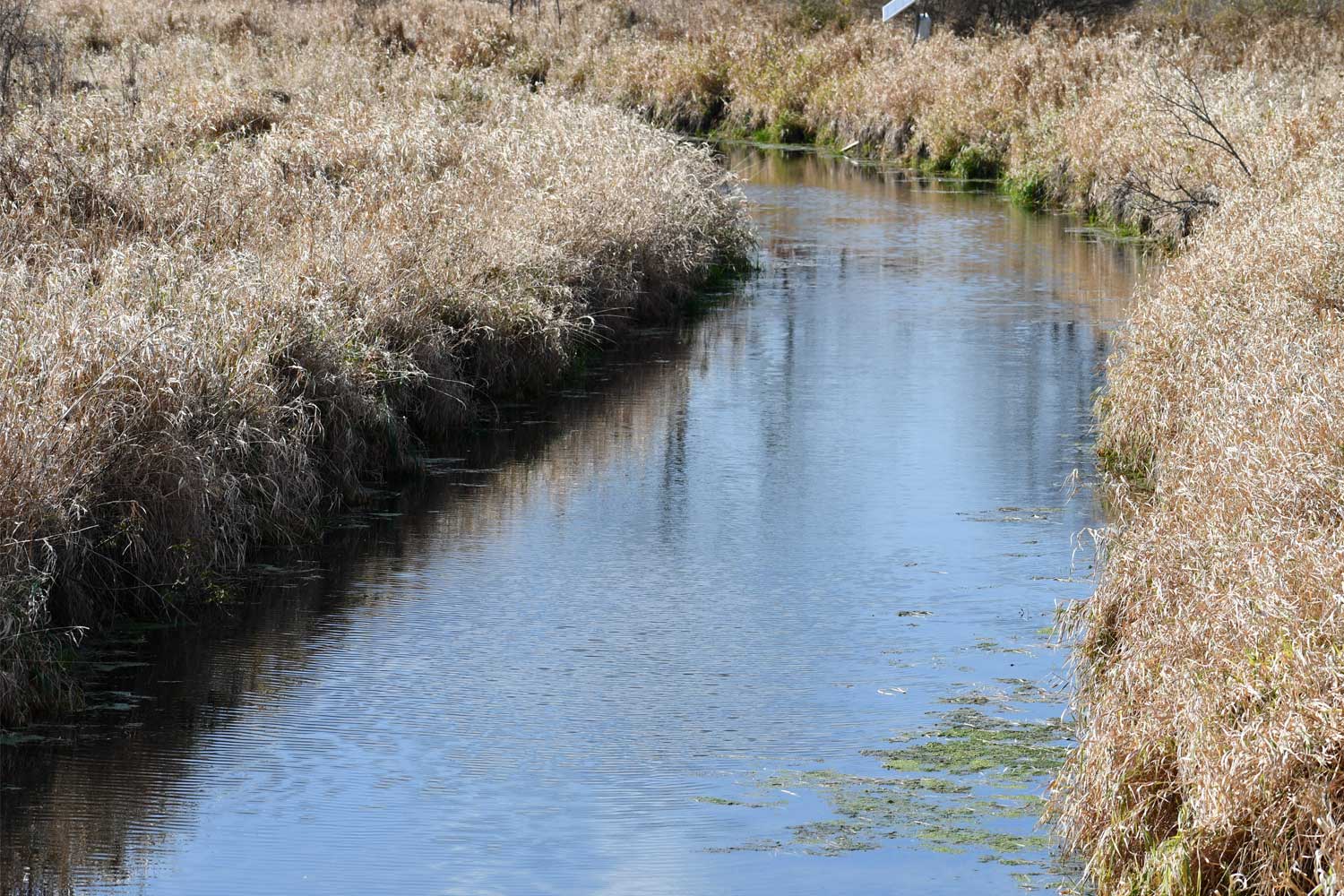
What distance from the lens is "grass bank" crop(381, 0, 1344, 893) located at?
4.60 meters

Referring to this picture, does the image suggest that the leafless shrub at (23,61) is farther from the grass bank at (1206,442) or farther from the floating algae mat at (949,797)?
the floating algae mat at (949,797)

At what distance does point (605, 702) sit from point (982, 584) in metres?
2.33

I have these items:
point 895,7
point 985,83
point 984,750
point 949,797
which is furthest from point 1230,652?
point 985,83

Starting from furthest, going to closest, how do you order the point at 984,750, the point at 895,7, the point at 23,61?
the point at 23,61
the point at 895,7
the point at 984,750

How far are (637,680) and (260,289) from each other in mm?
3954

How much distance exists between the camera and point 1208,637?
17.2 feet

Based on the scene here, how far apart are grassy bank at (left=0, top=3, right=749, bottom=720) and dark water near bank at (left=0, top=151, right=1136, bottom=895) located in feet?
1.24

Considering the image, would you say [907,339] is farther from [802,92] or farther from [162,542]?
[802,92]

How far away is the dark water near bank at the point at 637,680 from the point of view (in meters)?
5.55

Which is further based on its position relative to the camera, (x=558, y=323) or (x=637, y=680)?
(x=558, y=323)

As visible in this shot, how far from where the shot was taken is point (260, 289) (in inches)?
387

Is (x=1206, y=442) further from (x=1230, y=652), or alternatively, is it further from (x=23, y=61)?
(x=23, y=61)

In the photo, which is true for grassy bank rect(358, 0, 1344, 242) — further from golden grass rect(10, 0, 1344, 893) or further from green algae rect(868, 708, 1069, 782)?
green algae rect(868, 708, 1069, 782)

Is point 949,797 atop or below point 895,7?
below
